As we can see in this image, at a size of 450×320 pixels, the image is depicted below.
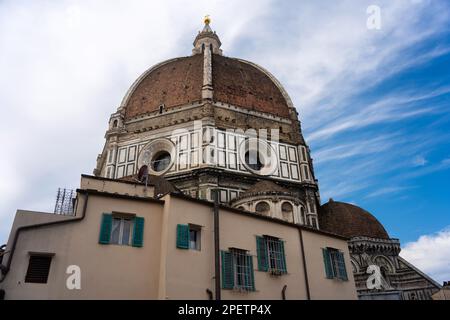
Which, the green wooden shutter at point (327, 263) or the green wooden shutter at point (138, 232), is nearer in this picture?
the green wooden shutter at point (138, 232)

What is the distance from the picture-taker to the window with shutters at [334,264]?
480 inches

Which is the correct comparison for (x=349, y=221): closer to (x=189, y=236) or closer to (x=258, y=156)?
(x=258, y=156)

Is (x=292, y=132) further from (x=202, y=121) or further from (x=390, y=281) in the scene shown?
(x=390, y=281)

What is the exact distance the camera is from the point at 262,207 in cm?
1989

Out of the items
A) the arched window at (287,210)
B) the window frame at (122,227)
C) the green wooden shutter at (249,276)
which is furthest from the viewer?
the arched window at (287,210)

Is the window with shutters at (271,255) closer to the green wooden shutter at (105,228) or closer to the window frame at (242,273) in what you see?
the window frame at (242,273)

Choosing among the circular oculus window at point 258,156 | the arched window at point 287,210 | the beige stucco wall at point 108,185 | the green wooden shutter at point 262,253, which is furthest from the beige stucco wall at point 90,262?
the circular oculus window at point 258,156

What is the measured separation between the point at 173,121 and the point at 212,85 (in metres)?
4.34

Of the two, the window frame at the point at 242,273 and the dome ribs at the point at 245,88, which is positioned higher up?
the dome ribs at the point at 245,88

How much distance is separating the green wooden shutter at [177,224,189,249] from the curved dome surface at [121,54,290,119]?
17977 mm

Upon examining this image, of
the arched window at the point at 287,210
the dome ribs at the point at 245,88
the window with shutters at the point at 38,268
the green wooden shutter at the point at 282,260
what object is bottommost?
the window with shutters at the point at 38,268

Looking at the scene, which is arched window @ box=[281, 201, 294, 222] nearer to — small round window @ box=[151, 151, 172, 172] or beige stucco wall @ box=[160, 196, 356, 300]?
beige stucco wall @ box=[160, 196, 356, 300]

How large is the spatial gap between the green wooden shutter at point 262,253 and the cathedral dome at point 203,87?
17.0 metres

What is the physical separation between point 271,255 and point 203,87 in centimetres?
1808
